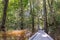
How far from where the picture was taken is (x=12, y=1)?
15.0 metres

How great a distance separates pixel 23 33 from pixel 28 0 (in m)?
8.27

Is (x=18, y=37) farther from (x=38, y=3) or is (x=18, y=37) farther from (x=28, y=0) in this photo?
(x=38, y=3)

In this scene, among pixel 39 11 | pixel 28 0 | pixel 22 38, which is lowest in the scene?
pixel 22 38

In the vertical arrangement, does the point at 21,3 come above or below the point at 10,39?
above

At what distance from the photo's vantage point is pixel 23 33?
27.9 ft

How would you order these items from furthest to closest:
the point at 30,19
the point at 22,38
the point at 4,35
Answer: the point at 30,19
the point at 22,38
the point at 4,35

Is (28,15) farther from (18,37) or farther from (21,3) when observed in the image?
(18,37)

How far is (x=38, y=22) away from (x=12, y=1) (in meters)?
3.49

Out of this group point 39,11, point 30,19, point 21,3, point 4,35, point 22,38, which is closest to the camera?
point 4,35

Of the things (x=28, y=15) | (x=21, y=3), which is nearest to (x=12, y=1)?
(x=21, y=3)

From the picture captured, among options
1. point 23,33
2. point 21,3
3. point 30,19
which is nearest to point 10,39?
point 23,33

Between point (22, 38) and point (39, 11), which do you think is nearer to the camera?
point (22, 38)

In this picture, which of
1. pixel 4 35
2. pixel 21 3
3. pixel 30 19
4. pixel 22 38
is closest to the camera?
pixel 4 35

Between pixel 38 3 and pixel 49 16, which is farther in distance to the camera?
pixel 38 3
